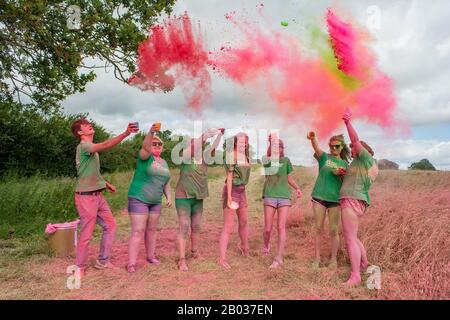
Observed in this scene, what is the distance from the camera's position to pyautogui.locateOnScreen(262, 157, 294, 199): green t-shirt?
228 inches

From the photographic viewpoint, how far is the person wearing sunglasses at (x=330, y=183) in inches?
213

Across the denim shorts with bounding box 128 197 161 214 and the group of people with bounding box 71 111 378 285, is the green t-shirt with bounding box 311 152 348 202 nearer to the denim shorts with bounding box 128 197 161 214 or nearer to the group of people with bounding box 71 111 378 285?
the group of people with bounding box 71 111 378 285

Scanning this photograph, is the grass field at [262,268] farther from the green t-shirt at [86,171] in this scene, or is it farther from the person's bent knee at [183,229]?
the green t-shirt at [86,171]

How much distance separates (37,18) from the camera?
8078 mm

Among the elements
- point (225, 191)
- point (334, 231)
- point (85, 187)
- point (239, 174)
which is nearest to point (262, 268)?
point (334, 231)

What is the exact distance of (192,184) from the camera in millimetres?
5602

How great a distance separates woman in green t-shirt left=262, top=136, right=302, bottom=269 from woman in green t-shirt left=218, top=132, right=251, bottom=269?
1.11 feet

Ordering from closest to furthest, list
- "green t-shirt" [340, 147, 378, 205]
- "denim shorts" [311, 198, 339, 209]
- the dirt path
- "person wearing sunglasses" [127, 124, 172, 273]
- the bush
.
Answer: the dirt path → "green t-shirt" [340, 147, 378, 205] → "person wearing sunglasses" [127, 124, 172, 273] → "denim shorts" [311, 198, 339, 209] → the bush

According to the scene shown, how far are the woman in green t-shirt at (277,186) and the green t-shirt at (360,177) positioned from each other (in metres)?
1.10

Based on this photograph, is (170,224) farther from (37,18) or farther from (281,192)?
(37,18)

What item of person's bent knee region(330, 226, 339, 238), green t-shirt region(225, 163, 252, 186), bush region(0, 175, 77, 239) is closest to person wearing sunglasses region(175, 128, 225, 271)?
green t-shirt region(225, 163, 252, 186)

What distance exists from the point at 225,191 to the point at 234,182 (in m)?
0.25

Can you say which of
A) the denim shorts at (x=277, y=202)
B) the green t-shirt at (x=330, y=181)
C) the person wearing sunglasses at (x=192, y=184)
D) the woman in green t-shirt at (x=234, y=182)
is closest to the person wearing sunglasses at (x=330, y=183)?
the green t-shirt at (x=330, y=181)
